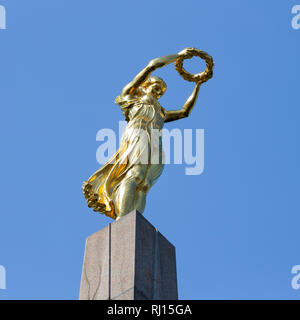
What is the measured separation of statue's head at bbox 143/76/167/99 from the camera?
14102 millimetres

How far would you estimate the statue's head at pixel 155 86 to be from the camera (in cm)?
1410

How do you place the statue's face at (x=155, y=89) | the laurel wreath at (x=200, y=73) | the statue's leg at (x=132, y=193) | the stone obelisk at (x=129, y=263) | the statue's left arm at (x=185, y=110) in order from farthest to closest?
the statue's left arm at (x=185, y=110) < the laurel wreath at (x=200, y=73) < the statue's face at (x=155, y=89) < the statue's leg at (x=132, y=193) < the stone obelisk at (x=129, y=263)

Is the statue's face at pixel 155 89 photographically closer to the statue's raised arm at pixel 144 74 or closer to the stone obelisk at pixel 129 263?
the statue's raised arm at pixel 144 74

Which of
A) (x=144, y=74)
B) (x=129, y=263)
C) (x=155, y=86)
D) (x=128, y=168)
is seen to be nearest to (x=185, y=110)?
(x=155, y=86)

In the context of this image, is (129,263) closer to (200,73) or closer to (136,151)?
(136,151)

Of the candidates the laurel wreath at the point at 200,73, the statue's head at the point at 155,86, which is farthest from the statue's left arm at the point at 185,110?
the statue's head at the point at 155,86

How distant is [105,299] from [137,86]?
469 cm

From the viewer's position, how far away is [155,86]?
1412 cm

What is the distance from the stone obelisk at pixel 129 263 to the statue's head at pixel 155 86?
338cm

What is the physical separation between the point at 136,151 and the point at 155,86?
1725mm

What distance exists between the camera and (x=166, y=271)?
37.1ft
